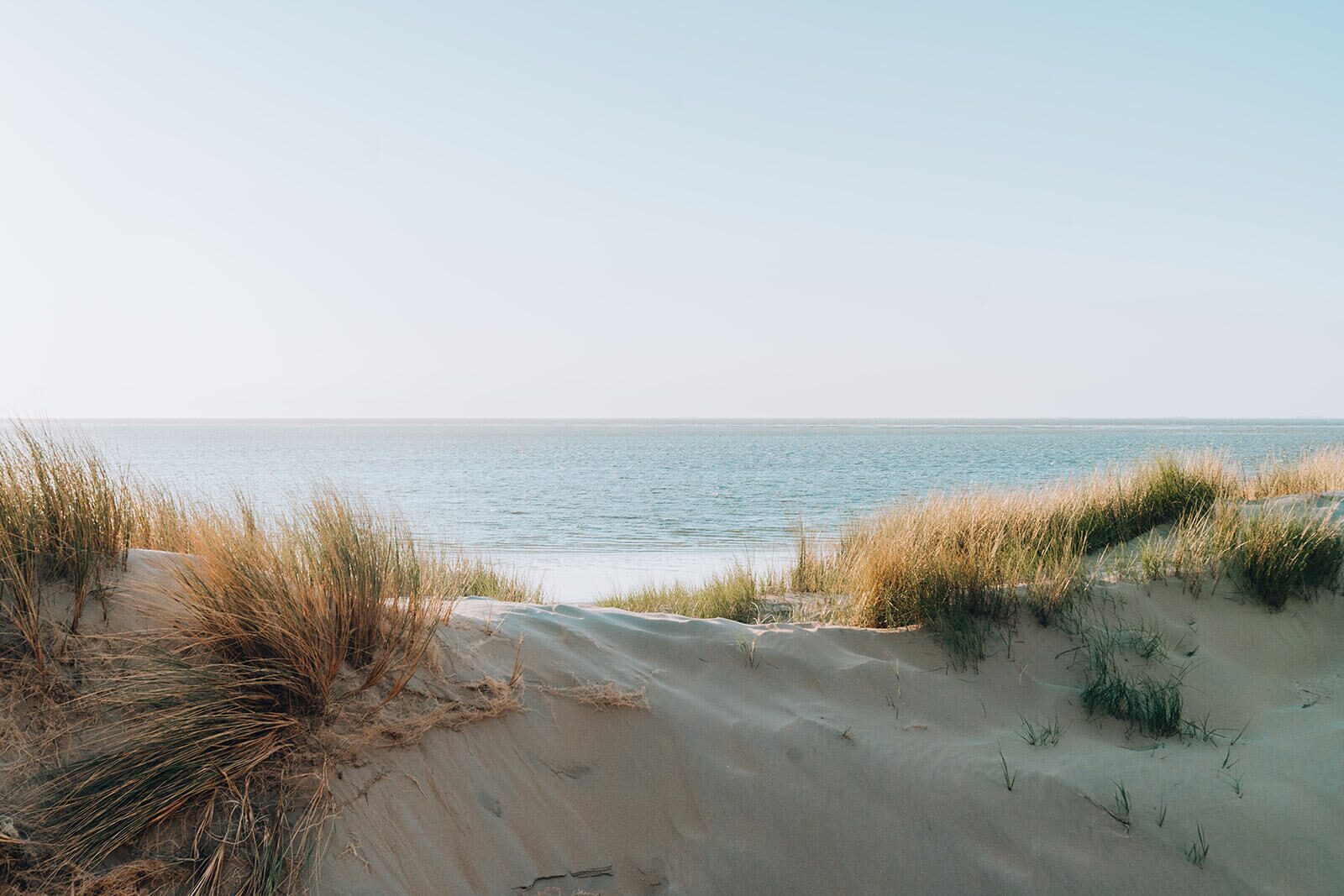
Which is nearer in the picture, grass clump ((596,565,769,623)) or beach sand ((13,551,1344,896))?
beach sand ((13,551,1344,896))

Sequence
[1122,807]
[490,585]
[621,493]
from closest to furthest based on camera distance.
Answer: [1122,807] → [490,585] → [621,493]

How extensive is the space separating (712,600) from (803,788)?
11.7 feet

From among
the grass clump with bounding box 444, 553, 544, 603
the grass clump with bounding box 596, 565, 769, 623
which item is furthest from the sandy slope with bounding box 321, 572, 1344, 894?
the grass clump with bounding box 444, 553, 544, 603

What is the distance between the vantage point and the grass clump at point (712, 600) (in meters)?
7.06

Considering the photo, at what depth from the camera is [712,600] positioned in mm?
7457

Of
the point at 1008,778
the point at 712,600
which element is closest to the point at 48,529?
the point at 1008,778

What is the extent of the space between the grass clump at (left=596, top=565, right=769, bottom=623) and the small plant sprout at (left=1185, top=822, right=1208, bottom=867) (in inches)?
136

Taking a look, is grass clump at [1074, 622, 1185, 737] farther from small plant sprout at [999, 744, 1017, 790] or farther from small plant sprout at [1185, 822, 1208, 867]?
small plant sprout at [999, 744, 1017, 790]

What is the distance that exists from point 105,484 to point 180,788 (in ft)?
6.20

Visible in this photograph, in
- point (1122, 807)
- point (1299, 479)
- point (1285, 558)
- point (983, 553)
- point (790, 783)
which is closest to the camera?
point (1122, 807)

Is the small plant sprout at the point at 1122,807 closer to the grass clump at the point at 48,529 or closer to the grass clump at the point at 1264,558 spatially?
the grass clump at the point at 1264,558

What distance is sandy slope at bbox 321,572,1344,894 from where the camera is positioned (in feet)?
11.2

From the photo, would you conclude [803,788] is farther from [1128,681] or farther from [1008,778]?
[1128,681]

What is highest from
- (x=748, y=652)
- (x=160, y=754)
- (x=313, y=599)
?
(x=313, y=599)
